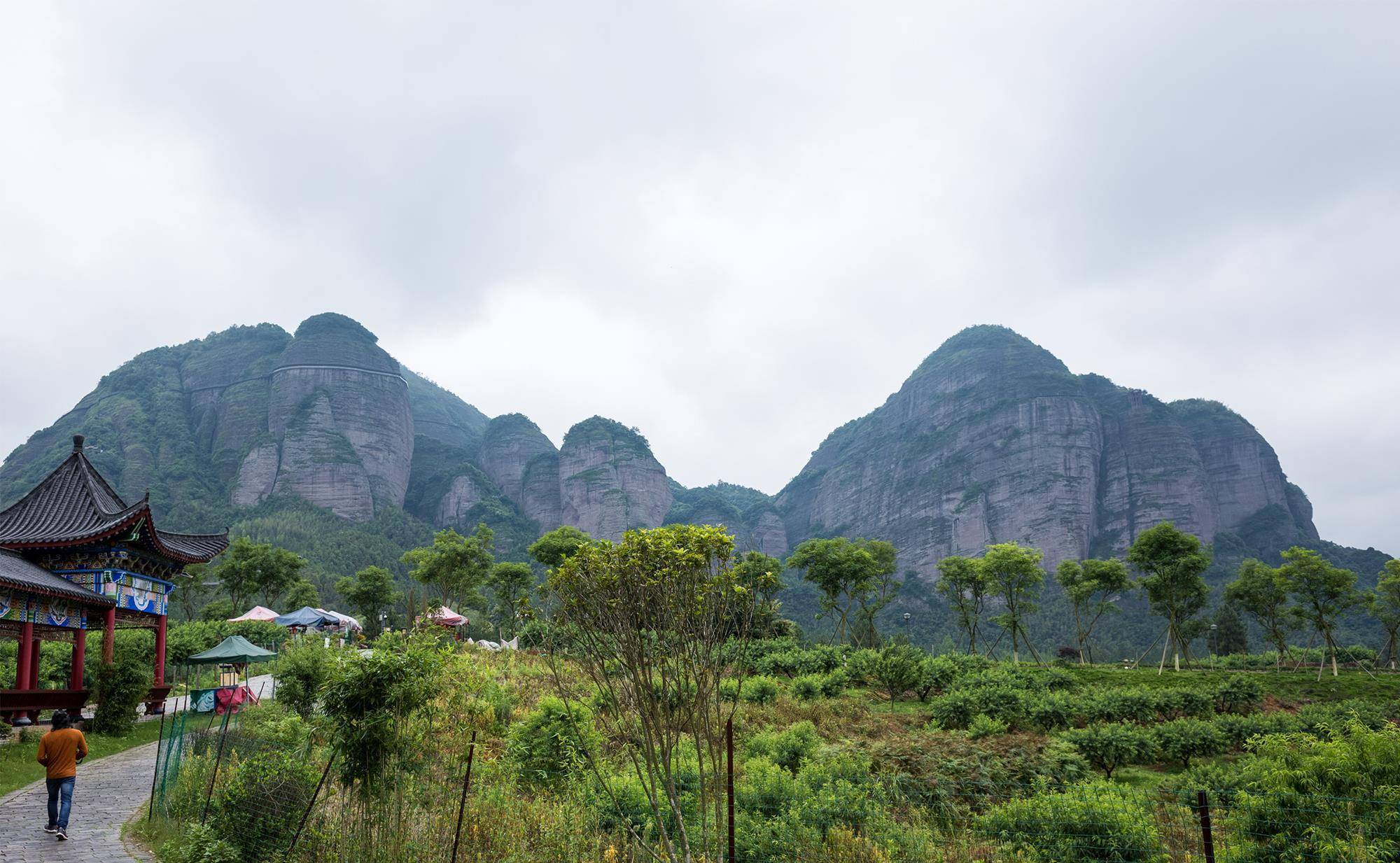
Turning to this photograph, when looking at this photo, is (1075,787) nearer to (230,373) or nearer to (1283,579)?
(1283,579)

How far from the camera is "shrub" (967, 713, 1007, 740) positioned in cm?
1253

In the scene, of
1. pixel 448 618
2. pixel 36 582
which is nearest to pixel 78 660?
pixel 36 582

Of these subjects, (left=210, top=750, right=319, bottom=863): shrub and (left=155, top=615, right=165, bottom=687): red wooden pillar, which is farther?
(left=155, top=615, right=165, bottom=687): red wooden pillar

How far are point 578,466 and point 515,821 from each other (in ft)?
367

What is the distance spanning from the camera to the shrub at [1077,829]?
20.5ft

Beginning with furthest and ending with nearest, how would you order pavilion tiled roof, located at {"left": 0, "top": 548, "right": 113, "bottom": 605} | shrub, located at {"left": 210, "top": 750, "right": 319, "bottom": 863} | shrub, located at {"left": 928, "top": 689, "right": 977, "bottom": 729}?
1. shrub, located at {"left": 928, "top": 689, "right": 977, "bottom": 729}
2. pavilion tiled roof, located at {"left": 0, "top": 548, "right": 113, "bottom": 605}
3. shrub, located at {"left": 210, "top": 750, "right": 319, "bottom": 863}

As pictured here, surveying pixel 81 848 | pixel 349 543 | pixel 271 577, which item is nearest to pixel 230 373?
pixel 349 543

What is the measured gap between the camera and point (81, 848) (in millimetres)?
7520

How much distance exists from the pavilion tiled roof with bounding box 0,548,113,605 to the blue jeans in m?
6.70

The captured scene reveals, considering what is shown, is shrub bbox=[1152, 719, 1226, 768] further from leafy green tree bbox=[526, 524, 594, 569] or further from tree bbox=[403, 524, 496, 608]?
tree bbox=[403, 524, 496, 608]

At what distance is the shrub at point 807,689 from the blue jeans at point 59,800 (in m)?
12.2

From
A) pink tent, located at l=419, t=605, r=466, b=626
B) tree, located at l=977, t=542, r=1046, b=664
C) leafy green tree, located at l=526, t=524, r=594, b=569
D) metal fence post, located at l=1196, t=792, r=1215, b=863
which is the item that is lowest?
pink tent, located at l=419, t=605, r=466, b=626

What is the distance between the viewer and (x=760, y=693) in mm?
16141

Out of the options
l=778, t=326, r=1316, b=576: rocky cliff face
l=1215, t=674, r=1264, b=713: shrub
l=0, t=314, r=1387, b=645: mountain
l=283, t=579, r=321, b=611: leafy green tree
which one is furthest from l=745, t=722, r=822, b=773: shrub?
l=778, t=326, r=1316, b=576: rocky cliff face
